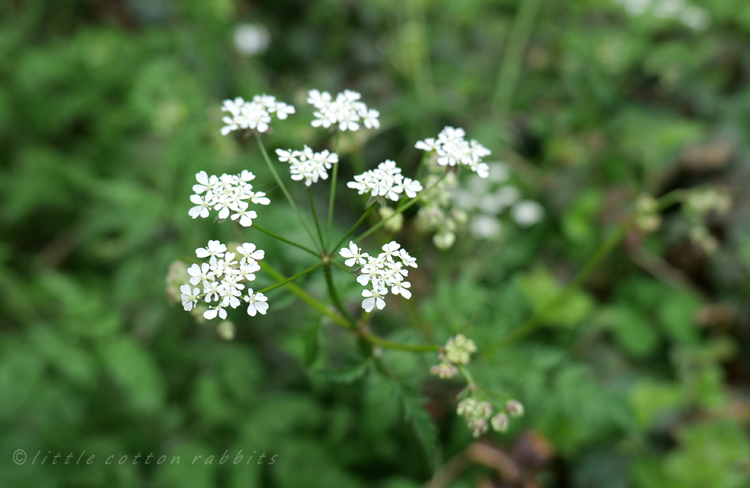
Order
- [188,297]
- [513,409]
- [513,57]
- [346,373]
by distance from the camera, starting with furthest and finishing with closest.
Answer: [513,57] < [346,373] < [513,409] < [188,297]

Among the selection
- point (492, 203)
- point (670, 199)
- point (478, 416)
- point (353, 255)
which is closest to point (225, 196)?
point (353, 255)

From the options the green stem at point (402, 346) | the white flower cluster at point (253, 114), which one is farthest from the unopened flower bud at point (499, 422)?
the white flower cluster at point (253, 114)

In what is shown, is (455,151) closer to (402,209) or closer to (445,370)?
(402,209)

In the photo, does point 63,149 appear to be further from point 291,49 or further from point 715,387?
point 715,387

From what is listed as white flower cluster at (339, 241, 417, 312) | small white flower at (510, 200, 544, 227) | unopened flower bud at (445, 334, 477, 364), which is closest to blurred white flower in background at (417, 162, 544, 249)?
small white flower at (510, 200, 544, 227)

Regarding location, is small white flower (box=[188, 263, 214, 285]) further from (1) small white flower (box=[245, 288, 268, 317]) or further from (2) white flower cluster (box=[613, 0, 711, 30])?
(2) white flower cluster (box=[613, 0, 711, 30])
